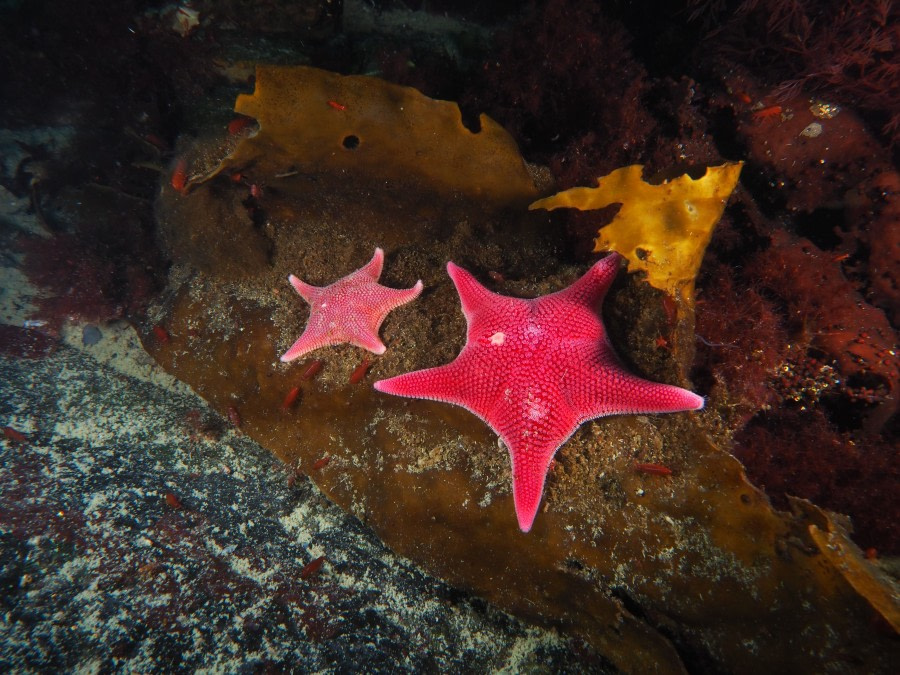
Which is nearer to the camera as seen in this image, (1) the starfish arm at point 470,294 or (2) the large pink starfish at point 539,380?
(2) the large pink starfish at point 539,380

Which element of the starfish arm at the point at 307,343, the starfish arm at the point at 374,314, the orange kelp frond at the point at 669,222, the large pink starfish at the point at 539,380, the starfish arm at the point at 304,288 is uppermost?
the orange kelp frond at the point at 669,222

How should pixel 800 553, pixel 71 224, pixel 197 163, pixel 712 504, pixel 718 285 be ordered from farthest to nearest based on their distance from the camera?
1. pixel 71 224
2. pixel 197 163
3. pixel 718 285
4. pixel 712 504
5. pixel 800 553

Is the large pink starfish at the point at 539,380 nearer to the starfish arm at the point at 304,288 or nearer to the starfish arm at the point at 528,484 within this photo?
the starfish arm at the point at 528,484

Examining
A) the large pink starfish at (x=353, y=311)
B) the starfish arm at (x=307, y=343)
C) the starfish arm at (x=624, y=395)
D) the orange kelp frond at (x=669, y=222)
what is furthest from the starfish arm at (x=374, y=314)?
the orange kelp frond at (x=669, y=222)

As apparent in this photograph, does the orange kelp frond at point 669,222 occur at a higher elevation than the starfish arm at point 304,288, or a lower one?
higher

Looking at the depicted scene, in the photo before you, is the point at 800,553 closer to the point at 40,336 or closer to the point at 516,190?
the point at 516,190

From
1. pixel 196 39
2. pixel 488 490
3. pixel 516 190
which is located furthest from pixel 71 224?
pixel 488 490

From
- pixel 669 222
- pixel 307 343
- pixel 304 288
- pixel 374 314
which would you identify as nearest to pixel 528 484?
pixel 374 314

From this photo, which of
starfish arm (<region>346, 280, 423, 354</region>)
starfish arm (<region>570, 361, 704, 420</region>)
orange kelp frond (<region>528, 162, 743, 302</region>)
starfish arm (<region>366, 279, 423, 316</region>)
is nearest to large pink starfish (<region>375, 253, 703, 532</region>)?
starfish arm (<region>570, 361, 704, 420</region>)
